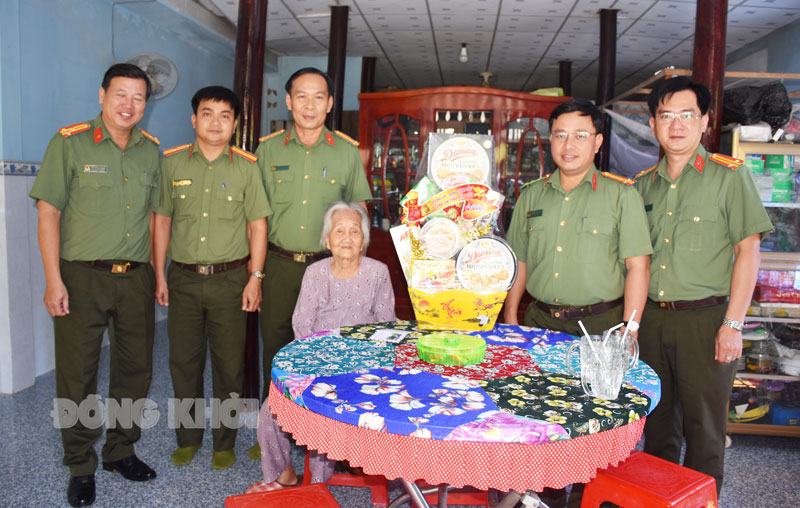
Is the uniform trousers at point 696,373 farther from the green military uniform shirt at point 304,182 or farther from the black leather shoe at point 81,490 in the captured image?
the black leather shoe at point 81,490

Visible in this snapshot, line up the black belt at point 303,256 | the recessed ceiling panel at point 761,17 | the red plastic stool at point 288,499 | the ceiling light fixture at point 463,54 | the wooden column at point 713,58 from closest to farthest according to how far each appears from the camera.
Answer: the red plastic stool at point 288,499 < the black belt at point 303,256 < the wooden column at point 713,58 < the recessed ceiling panel at point 761,17 < the ceiling light fixture at point 463,54

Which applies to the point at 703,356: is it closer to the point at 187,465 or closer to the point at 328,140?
the point at 328,140

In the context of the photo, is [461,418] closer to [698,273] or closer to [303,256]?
[698,273]

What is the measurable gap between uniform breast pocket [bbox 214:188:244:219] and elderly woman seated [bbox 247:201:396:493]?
503 millimetres

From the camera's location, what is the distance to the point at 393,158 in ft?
15.9

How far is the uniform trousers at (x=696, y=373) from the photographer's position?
216cm

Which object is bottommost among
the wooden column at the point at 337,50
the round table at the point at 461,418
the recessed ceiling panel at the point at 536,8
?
the round table at the point at 461,418

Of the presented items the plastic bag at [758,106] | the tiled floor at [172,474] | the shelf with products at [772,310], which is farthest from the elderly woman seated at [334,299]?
the plastic bag at [758,106]

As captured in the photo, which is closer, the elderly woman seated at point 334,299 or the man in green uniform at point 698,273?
the man in green uniform at point 698,273

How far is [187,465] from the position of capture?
2695 millimetres

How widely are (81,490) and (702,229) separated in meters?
2.69

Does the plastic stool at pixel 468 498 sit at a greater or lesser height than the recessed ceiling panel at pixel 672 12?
lesser

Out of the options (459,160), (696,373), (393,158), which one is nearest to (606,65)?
(393,158)

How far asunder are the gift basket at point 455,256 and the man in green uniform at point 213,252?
935 millimetres
